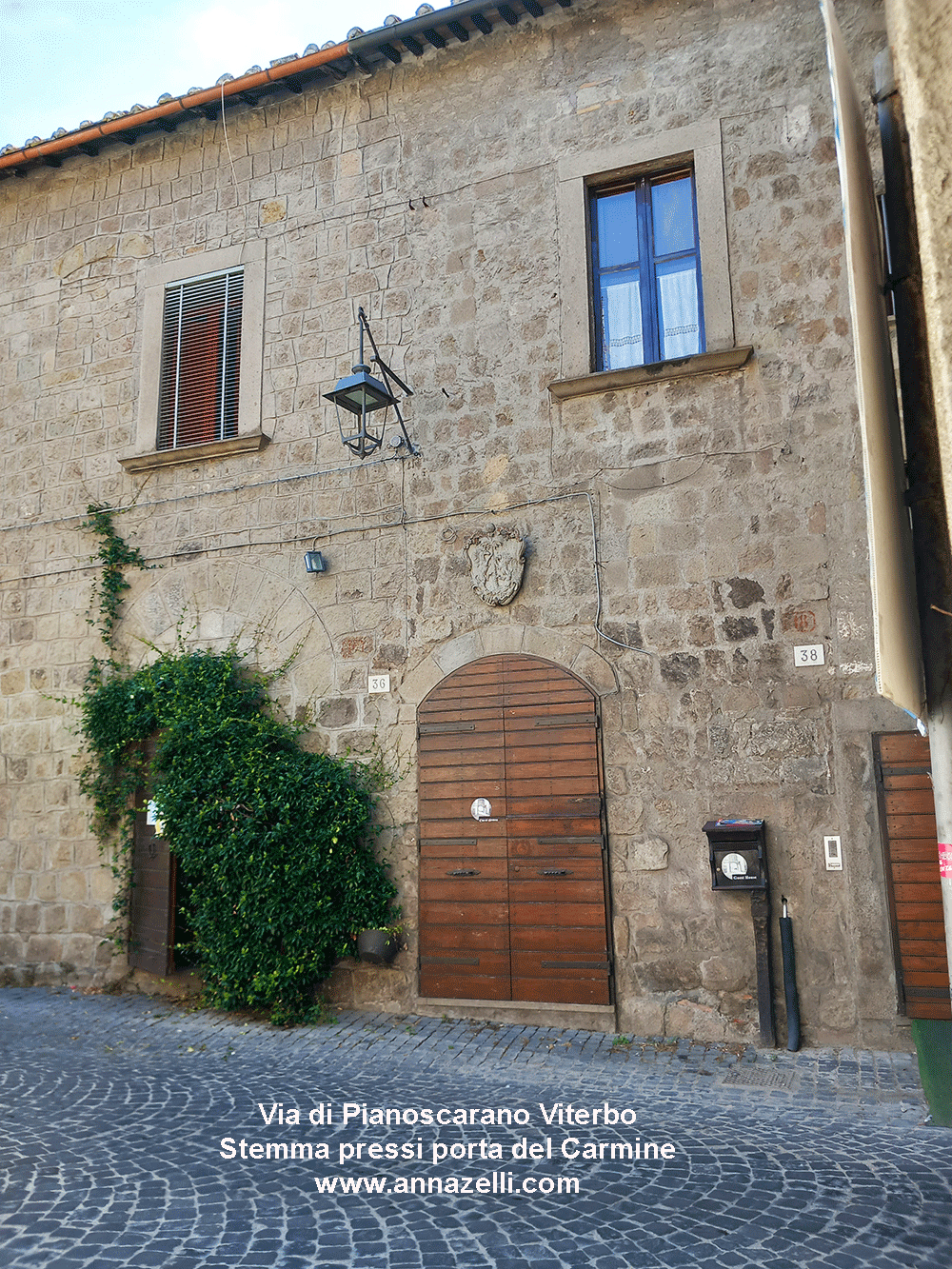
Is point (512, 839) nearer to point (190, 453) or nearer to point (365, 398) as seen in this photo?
point (365, 398)

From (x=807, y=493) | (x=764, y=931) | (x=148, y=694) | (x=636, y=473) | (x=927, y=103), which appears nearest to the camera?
(x=927, y=103)

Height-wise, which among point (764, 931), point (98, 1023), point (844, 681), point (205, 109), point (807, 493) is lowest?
point (98, 1023)

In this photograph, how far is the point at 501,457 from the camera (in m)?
6.92

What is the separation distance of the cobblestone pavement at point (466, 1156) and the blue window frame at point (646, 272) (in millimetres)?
4634

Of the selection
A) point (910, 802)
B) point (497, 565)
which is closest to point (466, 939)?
point (497, 565)

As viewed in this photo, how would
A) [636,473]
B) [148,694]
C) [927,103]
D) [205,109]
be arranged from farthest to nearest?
[205,109] < [148,694] < [636,473] < [927,103]

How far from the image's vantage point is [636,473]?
6531 mm

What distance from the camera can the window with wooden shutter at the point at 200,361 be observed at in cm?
812

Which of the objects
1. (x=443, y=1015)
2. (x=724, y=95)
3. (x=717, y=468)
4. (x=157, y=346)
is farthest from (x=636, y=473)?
(x=157, y=346)

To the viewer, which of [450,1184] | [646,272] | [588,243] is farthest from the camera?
[588,243]

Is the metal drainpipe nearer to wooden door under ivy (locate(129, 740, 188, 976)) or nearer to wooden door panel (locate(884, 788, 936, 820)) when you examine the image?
wooden door panel (locate(884, 788, 936, 820))

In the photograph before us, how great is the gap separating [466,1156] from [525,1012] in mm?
2263

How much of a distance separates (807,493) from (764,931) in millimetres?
2751

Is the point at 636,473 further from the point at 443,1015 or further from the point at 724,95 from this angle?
the point at 443,1015
